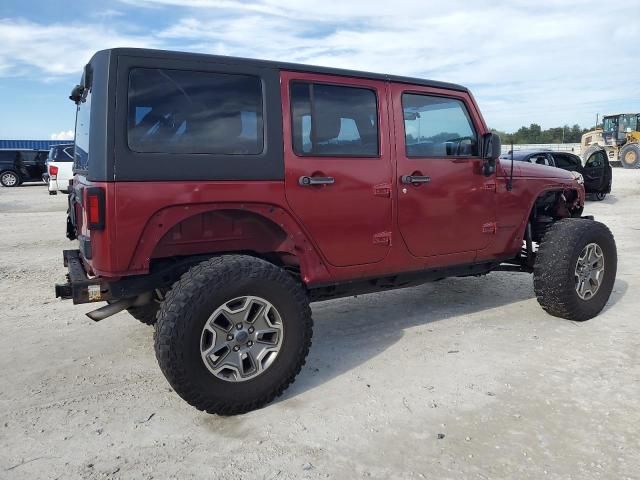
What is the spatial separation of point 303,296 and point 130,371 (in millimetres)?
Answer: 1426

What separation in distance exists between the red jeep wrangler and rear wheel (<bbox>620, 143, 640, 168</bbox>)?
86.1 feet

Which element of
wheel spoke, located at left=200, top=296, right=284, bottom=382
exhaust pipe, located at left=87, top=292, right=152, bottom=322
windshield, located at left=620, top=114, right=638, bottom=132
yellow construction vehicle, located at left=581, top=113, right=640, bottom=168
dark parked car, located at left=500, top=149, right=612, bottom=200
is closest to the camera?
wheel spoke, located at left=200, top=296, right=284, bottom=382

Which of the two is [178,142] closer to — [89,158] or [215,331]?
[89,158]

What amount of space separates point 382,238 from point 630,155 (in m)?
27.7

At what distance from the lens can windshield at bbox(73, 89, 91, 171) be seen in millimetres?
3359

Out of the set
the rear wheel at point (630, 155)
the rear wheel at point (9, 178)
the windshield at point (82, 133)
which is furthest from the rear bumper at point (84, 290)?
the rear wheel at point (630, 155)

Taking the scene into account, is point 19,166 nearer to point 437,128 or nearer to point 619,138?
point 437,128

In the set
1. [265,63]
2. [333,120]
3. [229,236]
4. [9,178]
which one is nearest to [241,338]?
[229,236]

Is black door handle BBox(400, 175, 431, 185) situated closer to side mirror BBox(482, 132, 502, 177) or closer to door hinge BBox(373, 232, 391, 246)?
door hinge BBox(373, 232, 391, 246)

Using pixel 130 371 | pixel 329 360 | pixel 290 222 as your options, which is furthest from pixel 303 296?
pixel 130 371

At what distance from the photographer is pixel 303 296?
325 cm

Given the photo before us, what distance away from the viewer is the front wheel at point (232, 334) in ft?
9.36

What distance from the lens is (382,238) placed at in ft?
12.3

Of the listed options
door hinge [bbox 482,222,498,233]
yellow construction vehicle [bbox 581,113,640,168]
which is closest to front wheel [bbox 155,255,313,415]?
door hinge [bbox 482,222,498,233]
